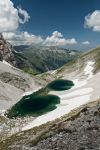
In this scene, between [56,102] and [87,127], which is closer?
[87,127]

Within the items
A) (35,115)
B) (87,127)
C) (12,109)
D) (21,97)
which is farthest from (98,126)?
(21,97)

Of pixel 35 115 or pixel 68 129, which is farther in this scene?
pixel 35 115

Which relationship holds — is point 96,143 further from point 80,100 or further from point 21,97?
point 21,97

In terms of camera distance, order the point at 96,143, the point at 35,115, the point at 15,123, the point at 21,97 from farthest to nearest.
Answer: the point at 21,97, the point at 35,115, the point at 15,123, the point at 96,143

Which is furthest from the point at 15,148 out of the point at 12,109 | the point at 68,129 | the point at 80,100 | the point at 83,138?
the point at 80,100

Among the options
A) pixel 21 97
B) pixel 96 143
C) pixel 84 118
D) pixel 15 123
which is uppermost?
pixel 21 97

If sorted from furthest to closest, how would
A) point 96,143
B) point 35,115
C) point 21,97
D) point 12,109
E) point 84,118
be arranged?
point 21,97
point 12,109
point 35,115
point 84,118
point 96,143

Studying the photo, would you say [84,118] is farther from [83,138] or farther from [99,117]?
[83,138]

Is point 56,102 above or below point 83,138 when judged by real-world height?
above

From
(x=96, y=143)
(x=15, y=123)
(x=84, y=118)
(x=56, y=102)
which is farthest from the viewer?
(x=56, y=102)
